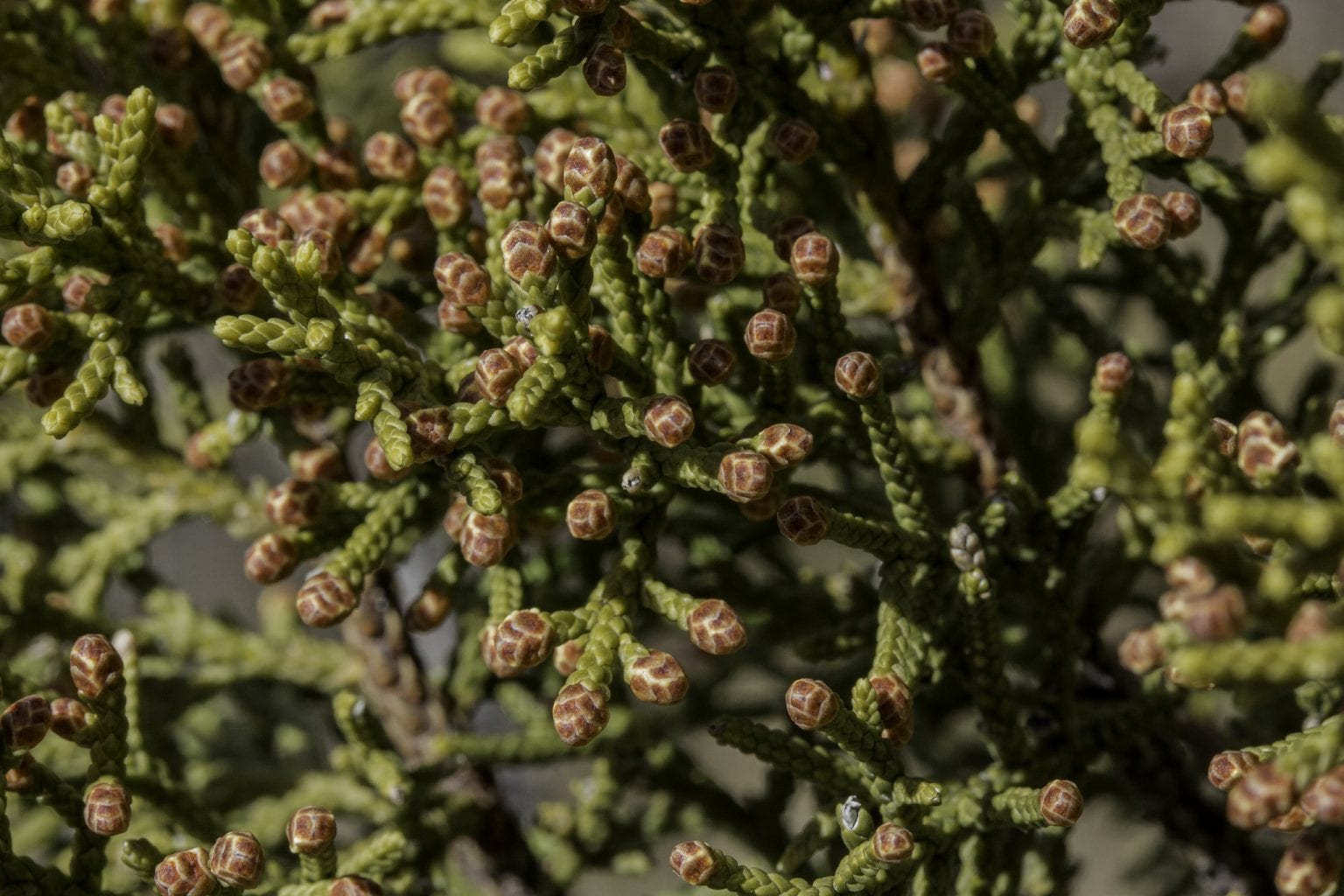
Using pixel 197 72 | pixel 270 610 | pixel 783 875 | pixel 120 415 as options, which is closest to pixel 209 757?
pixel 270 610

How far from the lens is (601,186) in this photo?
185cm

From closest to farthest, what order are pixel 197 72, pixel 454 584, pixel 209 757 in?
pixel 454 584 → pixel 197 72 → pixel 209 757

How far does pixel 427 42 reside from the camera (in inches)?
216

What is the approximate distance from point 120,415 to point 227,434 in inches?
27.2

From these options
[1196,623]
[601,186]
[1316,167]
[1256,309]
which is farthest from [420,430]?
[1256,309]

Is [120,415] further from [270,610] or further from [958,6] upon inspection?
[958,6]

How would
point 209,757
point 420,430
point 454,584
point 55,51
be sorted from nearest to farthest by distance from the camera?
point 420,430 < point 454,584 < point 55,51 < point 209,757

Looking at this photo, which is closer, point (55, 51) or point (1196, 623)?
point (1196, 623)

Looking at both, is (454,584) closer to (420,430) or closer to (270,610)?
(420,430)

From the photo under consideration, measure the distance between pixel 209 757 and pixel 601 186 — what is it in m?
2.52

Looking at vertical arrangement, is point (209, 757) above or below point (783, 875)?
below

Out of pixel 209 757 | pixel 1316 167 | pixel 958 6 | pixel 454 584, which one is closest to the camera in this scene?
pixel 1316 167

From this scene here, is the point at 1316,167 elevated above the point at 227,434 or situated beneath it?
elevated above

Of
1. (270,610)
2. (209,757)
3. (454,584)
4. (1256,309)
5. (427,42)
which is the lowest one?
(209,757)
